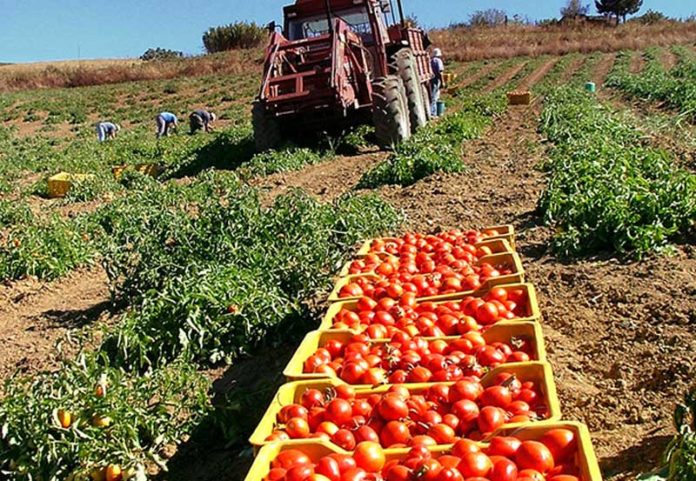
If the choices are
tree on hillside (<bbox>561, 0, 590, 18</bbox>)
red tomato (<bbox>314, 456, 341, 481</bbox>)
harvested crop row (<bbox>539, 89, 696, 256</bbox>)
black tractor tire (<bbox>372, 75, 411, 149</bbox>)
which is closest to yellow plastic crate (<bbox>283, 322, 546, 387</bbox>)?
red tomato (<bbox>314, 456, 341, 481</bbox>)

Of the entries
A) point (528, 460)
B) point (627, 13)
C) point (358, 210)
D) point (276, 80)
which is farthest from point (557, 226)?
point (627, 13)

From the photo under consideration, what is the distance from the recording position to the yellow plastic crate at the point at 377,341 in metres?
3.09

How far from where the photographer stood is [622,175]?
672 cm

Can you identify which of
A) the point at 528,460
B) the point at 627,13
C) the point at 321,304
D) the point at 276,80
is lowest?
the point at 321,304

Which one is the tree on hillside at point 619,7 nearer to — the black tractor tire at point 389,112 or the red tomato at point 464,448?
the black tractor tire at point 389,112

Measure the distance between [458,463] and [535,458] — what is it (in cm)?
26

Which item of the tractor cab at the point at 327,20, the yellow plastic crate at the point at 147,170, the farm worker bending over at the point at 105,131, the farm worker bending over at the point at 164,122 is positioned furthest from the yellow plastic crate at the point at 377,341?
the farm worker bending over at the point at 105,131

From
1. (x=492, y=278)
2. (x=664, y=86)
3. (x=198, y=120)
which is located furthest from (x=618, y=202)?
(x=198, y=120)

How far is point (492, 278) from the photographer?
4094mm

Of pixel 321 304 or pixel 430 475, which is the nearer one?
pixel 430 475

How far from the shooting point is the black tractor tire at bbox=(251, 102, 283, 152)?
1257 centimetres

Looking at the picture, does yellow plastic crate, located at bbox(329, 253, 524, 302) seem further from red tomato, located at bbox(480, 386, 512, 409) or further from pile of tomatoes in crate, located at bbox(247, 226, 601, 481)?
red tomato, located at bbox(480, 386, 512, 409)

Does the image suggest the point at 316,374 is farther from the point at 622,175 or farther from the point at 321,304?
the point at 622,175

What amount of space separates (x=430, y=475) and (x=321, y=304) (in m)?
3.34
